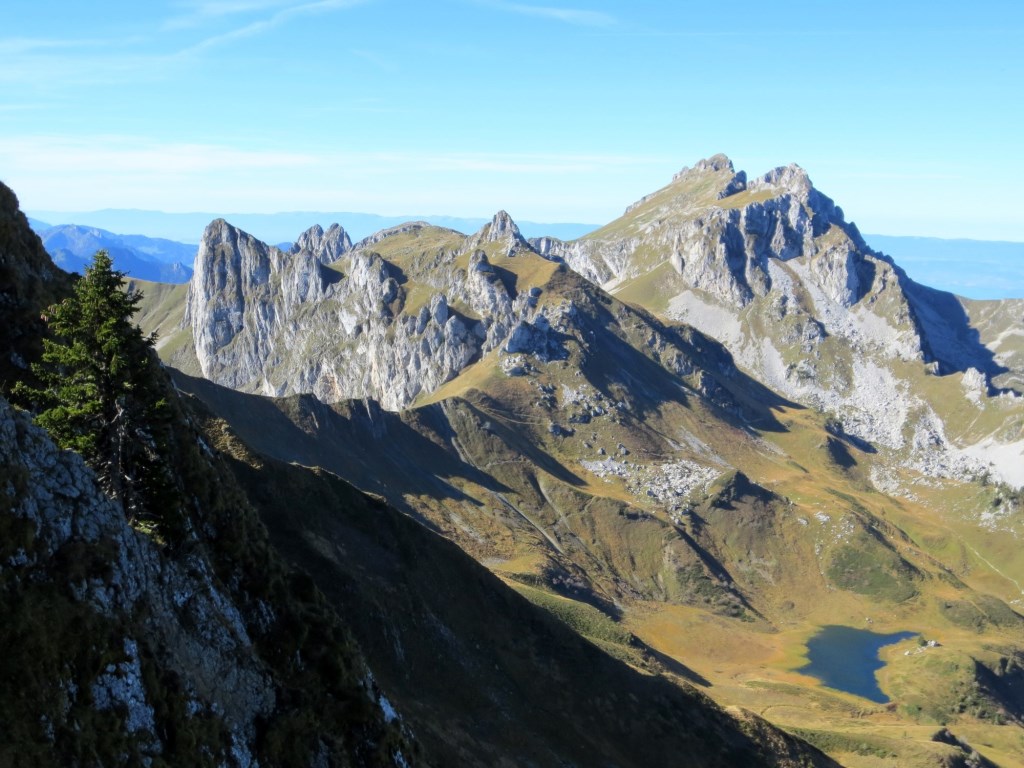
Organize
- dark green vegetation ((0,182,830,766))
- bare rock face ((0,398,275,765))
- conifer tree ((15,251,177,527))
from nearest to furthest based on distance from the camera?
dark green vegetation ((0,182,830,766)) → bare rock face ((0,398,275,765)) → conifer tree ((15,251,177,527))

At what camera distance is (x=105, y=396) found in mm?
38375

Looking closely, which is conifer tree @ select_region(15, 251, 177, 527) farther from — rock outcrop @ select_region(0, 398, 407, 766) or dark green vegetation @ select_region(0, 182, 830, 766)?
rock outcrop @ select_region(0, 398, 407, 766)

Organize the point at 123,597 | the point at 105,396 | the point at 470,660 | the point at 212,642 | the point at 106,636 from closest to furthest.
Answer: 1. the point at 106,636
2. the point at 123,597
3. the point at 105,396
4. the point at 212,642
5. the point at 470,660

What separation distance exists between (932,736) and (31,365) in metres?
168

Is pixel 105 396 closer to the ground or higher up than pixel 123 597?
higher up

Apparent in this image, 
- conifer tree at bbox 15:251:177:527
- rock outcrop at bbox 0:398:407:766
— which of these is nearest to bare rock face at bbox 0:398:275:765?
rock outcrop at bbox 0:398:407:766

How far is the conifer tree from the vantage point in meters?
37.5

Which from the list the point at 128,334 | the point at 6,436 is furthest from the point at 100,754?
the point at 128,334

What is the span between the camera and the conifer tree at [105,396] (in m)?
37.5

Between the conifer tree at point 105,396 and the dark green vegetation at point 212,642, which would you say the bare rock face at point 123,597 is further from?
the conifer tree at point 105,396

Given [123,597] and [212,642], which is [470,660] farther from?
[123,597]

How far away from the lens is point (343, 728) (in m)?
44.3

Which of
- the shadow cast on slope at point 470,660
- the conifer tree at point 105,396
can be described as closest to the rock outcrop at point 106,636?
the conifer tree at point 105,396

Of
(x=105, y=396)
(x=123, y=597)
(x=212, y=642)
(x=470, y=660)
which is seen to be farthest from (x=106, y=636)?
(x=470, y=660)
